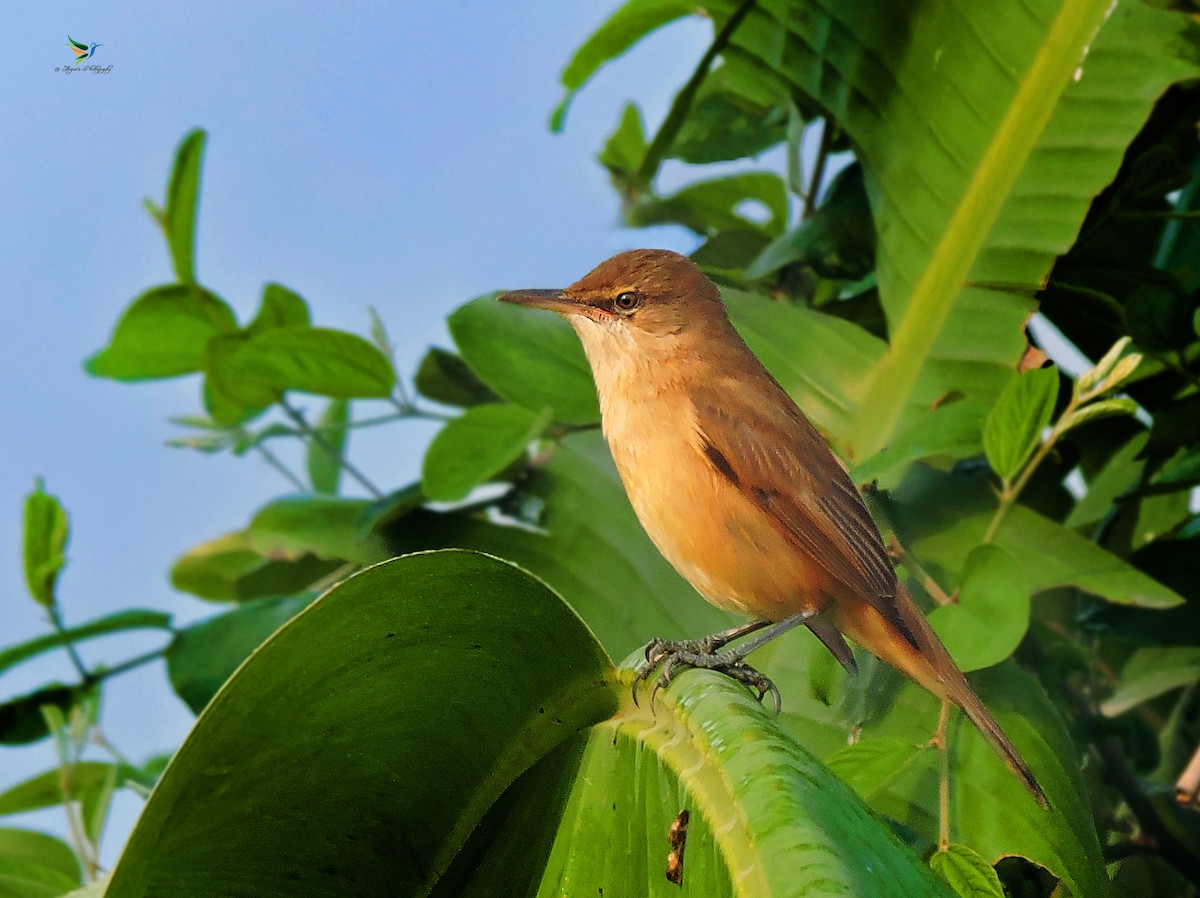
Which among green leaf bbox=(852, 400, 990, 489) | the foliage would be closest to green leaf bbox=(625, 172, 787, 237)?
the foliage

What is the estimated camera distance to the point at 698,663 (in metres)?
1.12

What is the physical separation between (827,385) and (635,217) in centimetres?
74

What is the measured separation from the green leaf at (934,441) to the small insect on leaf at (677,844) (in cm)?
62

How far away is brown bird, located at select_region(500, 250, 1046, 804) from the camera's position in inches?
54.3

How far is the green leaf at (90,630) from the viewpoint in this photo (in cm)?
191

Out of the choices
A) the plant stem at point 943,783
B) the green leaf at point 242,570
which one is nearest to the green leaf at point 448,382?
the green leaf at point 242,570

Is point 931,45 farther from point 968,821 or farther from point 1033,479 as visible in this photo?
point 968,821

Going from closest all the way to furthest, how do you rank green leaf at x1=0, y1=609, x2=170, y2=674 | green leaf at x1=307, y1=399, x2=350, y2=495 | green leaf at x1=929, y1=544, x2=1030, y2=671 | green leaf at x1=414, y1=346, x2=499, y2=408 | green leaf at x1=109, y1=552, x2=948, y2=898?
green leaf at x1=109, y1=552, x2=948, y2=898 → green leaf at x1=929, y1=544, x2=1030, y2=671 → green leaf at x1=0, y1=609, x2=170, y2=674 → green leaf at x1=414, y1=346, x2=499, y2=408 → green leaf at x1=307, y1=399, x2=350, y2=495

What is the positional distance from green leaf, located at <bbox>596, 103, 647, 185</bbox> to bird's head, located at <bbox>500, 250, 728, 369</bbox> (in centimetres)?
58

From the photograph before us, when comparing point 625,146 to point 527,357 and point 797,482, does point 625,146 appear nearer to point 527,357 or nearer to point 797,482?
point 527,357

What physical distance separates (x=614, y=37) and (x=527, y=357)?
0.59 metres

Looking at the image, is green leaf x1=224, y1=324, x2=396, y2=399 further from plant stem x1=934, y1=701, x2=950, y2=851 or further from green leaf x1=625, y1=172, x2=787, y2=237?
plant stem x1=934, y1=701, x2=950, y2=851

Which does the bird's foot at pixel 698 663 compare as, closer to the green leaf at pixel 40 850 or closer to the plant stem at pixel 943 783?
A: the plant stem at pixel 943 783

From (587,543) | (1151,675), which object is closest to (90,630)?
(587,543)
